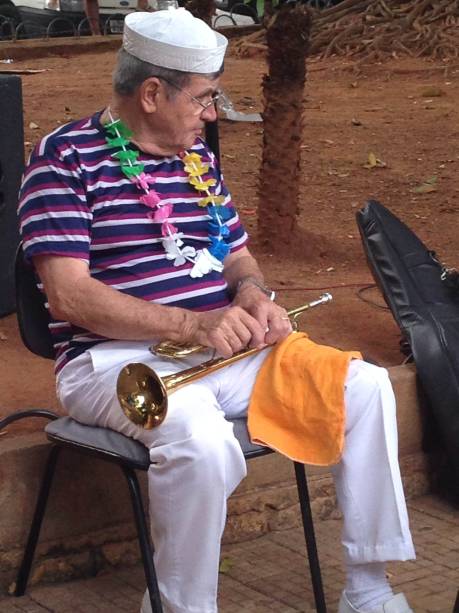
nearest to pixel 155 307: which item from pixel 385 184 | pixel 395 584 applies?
pixel 395 584

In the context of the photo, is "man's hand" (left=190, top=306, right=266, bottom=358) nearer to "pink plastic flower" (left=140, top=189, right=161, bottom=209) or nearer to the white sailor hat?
"pink plastic flower" (left=140, top=189, right=161, bottom=209)

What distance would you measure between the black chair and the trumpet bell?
0.09m

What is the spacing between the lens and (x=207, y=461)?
10.3 feet

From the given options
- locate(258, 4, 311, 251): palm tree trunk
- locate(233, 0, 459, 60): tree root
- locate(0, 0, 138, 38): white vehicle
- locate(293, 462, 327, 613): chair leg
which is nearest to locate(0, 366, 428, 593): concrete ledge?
locate(293, 462, 327, 613): chair leg

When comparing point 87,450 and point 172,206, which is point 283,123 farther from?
point 87,450

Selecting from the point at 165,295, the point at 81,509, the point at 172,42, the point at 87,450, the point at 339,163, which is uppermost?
the point at 172,42

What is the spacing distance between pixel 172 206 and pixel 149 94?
12.5 inches

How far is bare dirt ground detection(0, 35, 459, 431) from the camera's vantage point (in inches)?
208

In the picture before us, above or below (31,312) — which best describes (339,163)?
below

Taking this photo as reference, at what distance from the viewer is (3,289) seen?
5.33 m

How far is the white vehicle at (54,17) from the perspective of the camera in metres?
18.7

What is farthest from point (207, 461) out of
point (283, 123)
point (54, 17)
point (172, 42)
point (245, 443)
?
point (54, 17)

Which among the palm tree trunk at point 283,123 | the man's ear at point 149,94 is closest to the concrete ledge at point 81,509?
the man's ear at point 149,94

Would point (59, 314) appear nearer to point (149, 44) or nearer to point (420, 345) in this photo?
point (149, 44)
